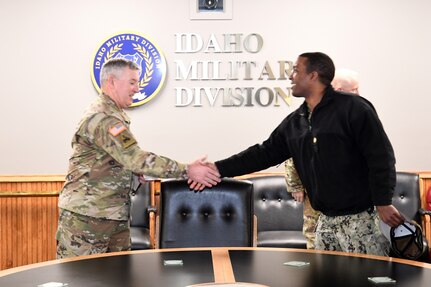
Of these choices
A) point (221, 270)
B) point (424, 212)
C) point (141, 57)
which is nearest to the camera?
point (221, 270)

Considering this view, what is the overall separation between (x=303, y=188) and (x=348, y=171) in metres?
1.04

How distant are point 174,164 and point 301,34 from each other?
104 inches

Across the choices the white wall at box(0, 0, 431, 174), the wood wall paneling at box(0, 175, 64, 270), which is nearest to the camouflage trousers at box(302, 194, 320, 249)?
the white wall at box(0, 0, 431, 174)

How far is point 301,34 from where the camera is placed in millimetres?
6277

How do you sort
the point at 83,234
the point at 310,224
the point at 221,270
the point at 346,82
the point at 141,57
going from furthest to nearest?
the point at 141,57 < the point at 346,82 < the point at 310,224 < the point at 83,234 < the point at 221,270

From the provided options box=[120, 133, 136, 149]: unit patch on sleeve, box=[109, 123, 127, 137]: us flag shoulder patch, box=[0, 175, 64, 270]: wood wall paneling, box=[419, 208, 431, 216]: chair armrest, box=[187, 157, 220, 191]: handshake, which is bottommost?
box=[0, 175, 64, 270]: wood wall paneling

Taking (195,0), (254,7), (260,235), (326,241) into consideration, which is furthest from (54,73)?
(326,241)

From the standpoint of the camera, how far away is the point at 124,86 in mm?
3982

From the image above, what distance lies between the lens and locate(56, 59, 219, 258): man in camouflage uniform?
3795 mm

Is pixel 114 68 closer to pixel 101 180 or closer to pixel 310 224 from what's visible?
pixel 101 180

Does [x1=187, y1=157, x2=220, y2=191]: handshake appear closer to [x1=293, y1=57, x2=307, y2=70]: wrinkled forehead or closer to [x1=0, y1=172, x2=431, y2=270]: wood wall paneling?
[x1=293, y1=57, x2=307, y2=70]: wrinkled forehead

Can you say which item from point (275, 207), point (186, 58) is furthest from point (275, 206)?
point (186, 58)

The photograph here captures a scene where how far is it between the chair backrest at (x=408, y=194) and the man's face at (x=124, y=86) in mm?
2857

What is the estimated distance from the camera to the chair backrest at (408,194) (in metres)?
5.93
